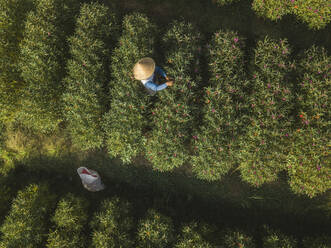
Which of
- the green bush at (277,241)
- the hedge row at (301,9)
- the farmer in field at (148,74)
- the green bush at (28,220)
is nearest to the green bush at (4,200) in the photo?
the green bush at (28,220)

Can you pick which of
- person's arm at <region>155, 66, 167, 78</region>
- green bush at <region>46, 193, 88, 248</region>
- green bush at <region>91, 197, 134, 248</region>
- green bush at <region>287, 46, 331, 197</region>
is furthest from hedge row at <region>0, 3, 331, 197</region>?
green bush at <region>46, 193, 88, 248</region>

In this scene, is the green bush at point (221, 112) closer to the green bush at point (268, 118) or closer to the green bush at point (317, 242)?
the green bush at point (268, 118)

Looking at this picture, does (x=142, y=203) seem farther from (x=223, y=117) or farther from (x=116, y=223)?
(x=223, y=117)

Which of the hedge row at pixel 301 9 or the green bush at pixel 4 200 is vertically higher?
the hedge row at pixel 301 9

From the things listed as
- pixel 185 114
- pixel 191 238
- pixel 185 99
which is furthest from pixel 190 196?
pixel 185 99

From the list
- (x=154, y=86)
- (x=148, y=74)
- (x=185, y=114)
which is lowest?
(x=185, y=114)

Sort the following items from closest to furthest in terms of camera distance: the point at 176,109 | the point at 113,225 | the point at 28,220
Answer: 1. the point at 176,109
2. the point at 113,225
3. the point at 28,220

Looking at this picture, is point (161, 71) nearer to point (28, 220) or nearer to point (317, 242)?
point (28, 220)
